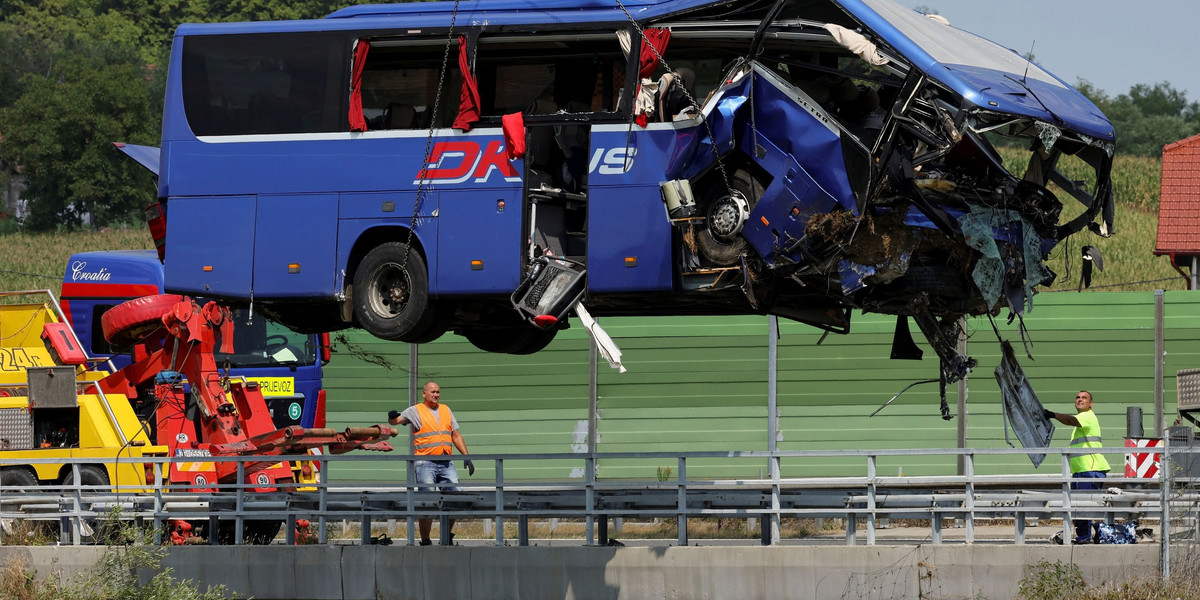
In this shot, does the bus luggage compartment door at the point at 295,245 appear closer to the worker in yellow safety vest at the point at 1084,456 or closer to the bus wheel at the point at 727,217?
the bus wheel at the point at 727,217

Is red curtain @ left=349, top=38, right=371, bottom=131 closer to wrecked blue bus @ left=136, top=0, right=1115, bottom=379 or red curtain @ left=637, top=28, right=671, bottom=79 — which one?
wrecked blue bus @ left=136, top=0, right=1115, bottom=379

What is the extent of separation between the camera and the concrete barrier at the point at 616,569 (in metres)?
13.0

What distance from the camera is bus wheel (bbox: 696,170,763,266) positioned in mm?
12977

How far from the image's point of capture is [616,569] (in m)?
13.7

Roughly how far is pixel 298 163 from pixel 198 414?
4551mm

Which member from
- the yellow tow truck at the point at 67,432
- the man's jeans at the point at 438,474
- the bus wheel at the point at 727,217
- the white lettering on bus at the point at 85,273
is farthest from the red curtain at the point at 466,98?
the white lettering on bus at the point at 85,273

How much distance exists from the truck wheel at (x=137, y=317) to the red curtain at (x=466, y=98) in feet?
17.8

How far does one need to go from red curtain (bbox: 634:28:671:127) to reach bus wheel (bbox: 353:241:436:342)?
263 cm

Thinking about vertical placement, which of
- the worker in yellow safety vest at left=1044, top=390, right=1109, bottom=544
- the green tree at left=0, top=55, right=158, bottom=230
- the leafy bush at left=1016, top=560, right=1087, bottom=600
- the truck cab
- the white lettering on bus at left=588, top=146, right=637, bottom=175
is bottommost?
the leafy bush at left=1016, top=560, right=1087, bottom=600

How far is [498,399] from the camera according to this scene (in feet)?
73.2

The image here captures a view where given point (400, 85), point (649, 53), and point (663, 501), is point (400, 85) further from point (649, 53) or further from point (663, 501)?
point (663, 501)

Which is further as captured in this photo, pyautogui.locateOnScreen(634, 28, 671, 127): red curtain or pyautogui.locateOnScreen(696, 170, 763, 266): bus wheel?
pyautogui.locateOnScreen(634, 28, 671, 127): red curtain

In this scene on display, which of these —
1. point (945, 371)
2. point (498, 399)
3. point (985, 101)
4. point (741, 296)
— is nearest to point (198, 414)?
point (498, 399)

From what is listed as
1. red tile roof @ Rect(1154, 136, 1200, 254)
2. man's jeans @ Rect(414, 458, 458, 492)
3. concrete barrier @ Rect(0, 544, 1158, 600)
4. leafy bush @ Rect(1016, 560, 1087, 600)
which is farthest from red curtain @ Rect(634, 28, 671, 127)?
red tile roof @ Rect(1154, 136, 1200, 254)
